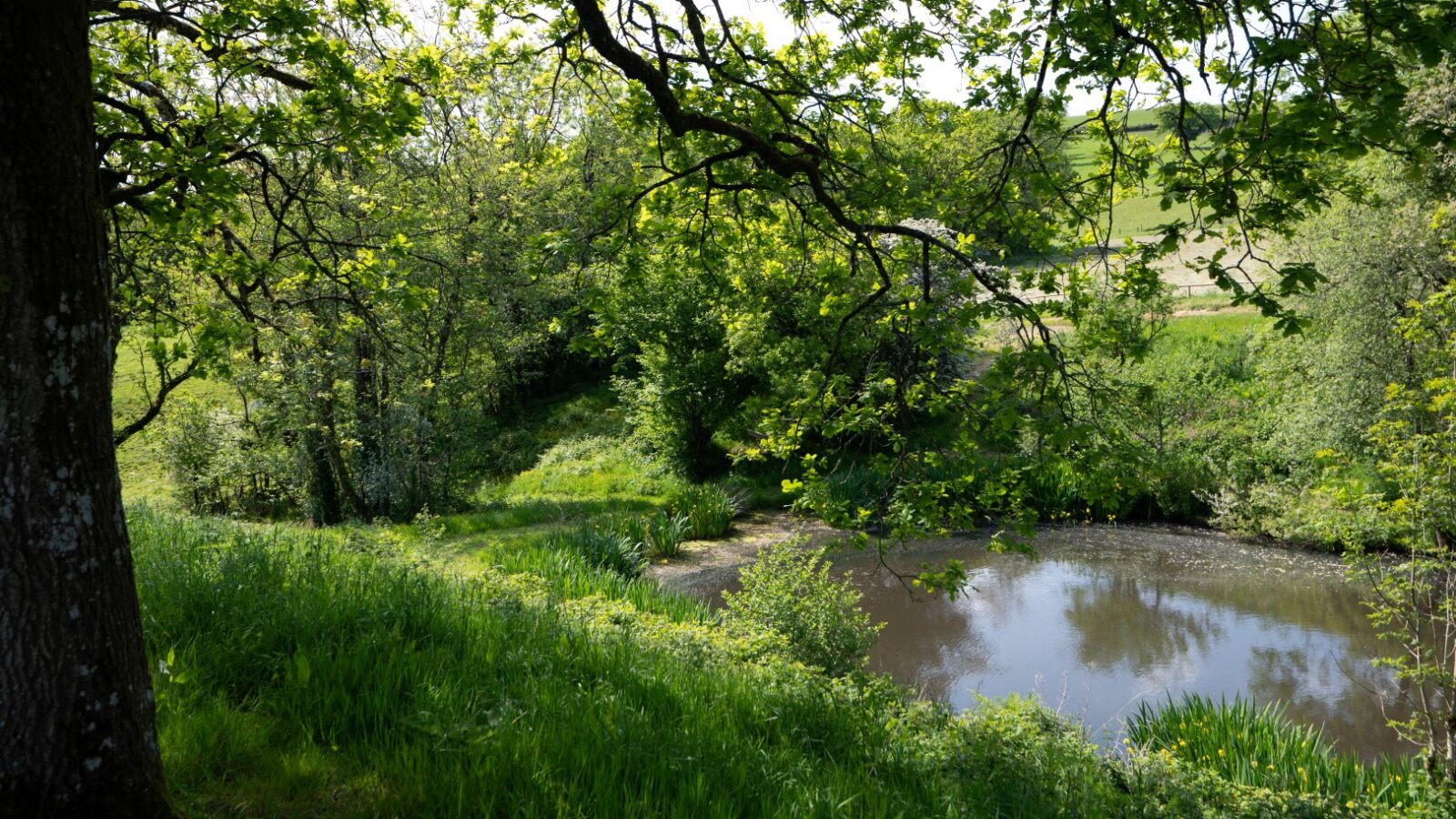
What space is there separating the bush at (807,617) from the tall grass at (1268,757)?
88.9 inches

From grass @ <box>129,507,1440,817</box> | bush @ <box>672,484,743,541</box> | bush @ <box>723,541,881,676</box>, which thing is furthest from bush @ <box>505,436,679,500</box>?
grass @ <box>129,507,1440,817</box>

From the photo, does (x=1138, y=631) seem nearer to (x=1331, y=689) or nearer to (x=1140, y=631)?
(x=1140, y=631)

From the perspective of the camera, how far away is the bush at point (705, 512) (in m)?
14.3

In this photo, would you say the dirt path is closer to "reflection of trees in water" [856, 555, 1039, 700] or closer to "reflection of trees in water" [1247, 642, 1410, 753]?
"reflection of trees in water" [856, 555, 1039, 700]

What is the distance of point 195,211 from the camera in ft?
18.3

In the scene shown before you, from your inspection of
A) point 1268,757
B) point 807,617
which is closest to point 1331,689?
point 1268,757

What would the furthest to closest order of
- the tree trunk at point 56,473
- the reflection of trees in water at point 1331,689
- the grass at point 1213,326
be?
the grass at point 1213,326 → the reflection of trees in water at point 1331,689 → the tree trunk at point 56,473

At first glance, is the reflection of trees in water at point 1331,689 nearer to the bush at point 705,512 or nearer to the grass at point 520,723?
the grass at point 520,723

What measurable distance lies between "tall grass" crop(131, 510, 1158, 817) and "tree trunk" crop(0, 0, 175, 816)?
23.7 inches

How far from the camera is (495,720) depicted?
11.5ft

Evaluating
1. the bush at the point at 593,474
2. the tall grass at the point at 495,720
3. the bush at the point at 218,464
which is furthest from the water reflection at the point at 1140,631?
the bush at the point at 218,464

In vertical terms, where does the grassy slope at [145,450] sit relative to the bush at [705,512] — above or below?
above

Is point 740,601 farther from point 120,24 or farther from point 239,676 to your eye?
point 120,24

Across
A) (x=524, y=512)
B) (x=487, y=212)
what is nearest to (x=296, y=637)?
(x=524, y=512)
